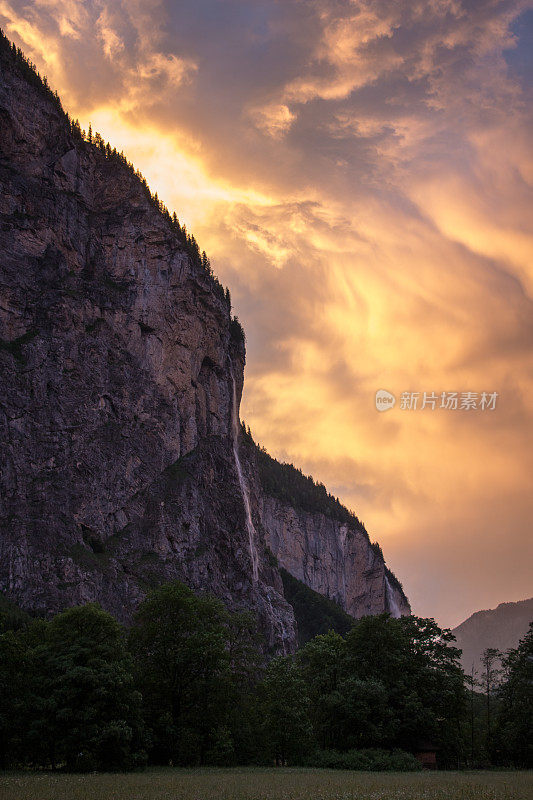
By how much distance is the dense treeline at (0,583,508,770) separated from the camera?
138ft

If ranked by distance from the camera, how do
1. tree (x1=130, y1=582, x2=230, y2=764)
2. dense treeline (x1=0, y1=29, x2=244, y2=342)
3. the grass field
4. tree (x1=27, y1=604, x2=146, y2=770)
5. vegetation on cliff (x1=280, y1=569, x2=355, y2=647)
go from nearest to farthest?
the grass field → tree (x1=27, y1=604, x2=146, y2=770) → tree (x1=130, y1=582, x2=230, y2=764) → dense treeline (x1=0, y1=29, x2=244, y2=342) → vegetation on cliff (x1=280, y1=569, x2=355, y2=647)

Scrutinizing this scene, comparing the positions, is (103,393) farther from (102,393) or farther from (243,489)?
(243,489)

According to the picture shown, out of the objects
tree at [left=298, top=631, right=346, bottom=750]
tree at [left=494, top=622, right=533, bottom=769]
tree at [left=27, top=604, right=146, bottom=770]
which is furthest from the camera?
tree at [left=494, top=622, right=533, bottom=769]

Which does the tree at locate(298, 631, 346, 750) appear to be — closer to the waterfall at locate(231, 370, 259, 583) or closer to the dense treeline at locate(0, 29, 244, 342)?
the waterfall at locate(231, 370, 259, 583)

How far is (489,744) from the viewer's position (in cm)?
6806

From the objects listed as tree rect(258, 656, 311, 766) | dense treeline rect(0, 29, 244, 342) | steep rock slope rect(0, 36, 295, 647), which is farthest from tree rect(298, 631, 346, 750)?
dense treeline rect(0, 29, 244, 342)

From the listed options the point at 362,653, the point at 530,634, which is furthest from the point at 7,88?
the point at 530,634

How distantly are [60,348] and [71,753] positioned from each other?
73.3m

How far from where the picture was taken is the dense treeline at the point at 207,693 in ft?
138

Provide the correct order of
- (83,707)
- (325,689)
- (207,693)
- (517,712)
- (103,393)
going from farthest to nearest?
(103,393)
(325,689)
(517,712)
(207,693)
(83,707)

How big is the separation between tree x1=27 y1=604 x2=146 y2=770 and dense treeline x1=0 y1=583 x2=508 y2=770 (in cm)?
8

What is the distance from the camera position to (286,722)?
53.9 m

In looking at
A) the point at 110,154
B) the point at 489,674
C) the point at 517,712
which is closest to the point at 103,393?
the point at 110,154

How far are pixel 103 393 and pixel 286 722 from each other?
66.2 m
